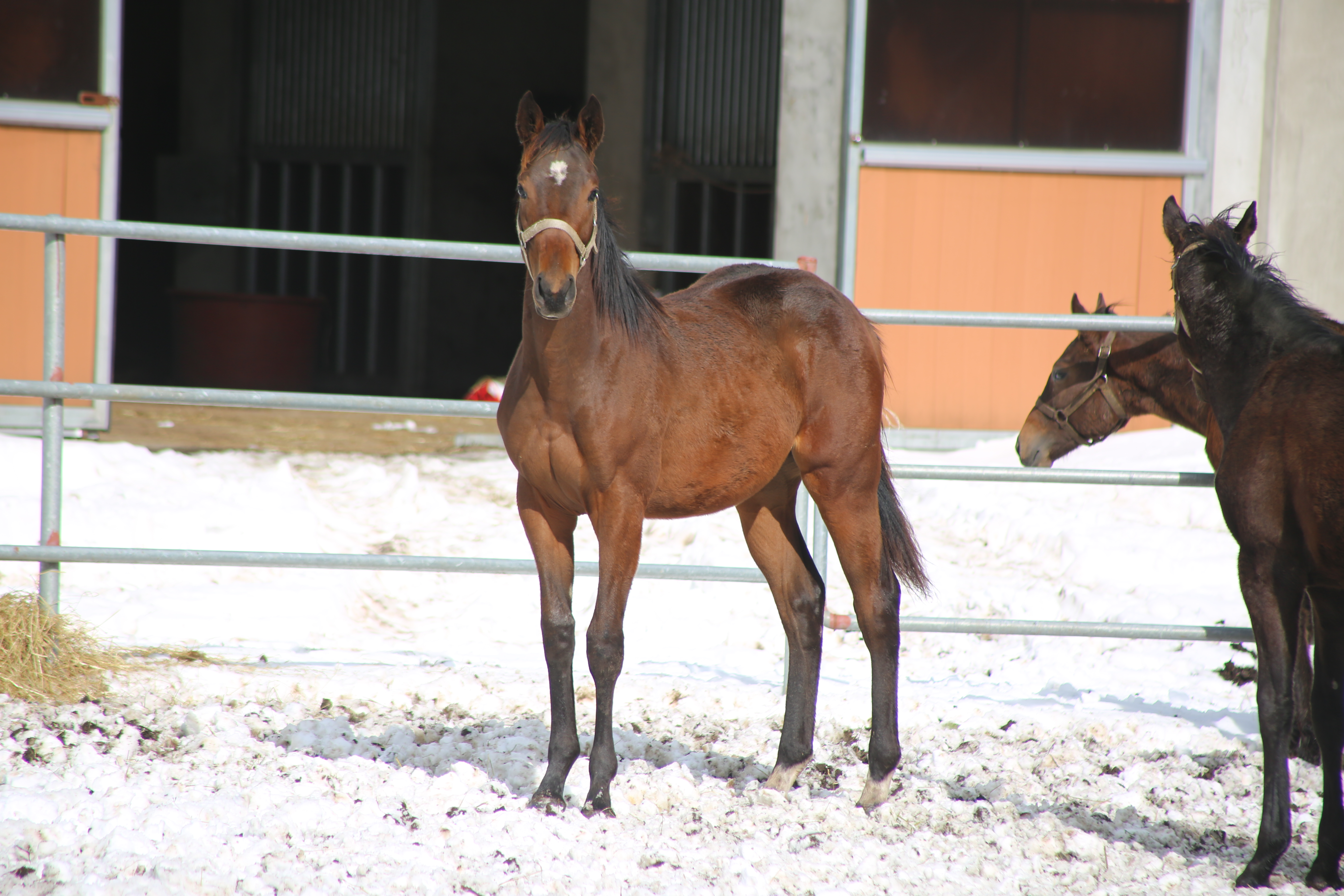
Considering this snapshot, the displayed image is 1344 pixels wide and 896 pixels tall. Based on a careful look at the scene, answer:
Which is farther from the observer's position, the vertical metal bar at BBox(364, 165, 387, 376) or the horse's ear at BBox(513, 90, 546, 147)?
the vertical metal bar at BBox(364, 165, 387, 376)

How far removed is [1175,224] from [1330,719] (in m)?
1.45

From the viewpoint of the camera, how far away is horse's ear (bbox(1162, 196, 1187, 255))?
3.14 m

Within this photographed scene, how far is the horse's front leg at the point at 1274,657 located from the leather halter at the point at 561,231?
6.04ft

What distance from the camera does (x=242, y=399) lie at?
135 inches

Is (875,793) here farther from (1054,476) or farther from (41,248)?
(41,248)

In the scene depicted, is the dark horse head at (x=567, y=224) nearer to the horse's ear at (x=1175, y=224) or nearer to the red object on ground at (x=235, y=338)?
the horse's ear at (x=1175, y=224)

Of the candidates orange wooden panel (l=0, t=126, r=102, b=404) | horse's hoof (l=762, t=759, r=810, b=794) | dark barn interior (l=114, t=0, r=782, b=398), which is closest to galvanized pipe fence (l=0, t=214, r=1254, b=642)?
horse's hoof (l=762, t=759, r=810, b=794)

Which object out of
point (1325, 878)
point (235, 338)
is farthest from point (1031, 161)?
point (235, 338)

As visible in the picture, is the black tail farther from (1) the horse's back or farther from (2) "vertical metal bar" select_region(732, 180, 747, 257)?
(2) "vertical metal bar" select_region(732, 180, 747, 257)

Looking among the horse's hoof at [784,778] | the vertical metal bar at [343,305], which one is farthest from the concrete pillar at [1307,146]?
the vertical metal bar at [343,305]

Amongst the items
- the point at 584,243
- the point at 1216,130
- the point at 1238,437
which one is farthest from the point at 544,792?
the point at 1216,130

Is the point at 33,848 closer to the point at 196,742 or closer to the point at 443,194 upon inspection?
the point at 196,742

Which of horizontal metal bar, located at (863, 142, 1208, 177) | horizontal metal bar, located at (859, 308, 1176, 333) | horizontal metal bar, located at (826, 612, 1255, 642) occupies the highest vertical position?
horizontal metal bar, located at (863, 142, 1208, 177)

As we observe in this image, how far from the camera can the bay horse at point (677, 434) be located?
8.66ft
